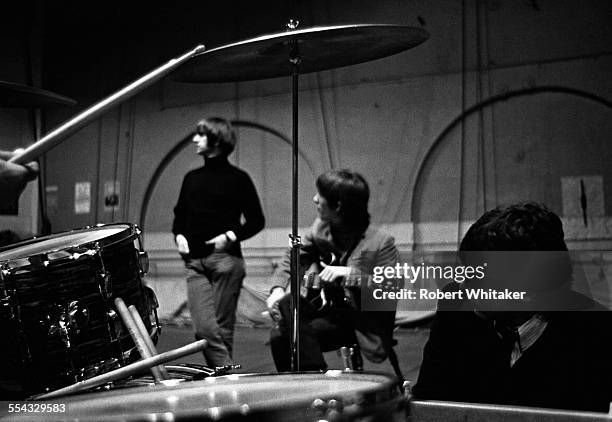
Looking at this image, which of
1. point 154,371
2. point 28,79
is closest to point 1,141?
point 28,79

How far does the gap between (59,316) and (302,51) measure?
1.15 meters

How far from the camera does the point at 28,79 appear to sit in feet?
19.2

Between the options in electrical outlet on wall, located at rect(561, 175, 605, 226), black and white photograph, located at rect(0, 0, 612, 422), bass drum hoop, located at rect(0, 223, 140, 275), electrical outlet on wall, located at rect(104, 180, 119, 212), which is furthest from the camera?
electrical outlet on wall, located at rect(104, 180, 119, 212)

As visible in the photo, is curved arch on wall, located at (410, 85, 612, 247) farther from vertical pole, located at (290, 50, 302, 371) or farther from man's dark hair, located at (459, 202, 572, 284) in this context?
man's dark hair, located at (459, 202, 572, 284)

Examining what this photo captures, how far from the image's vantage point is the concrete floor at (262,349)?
12.3 ft

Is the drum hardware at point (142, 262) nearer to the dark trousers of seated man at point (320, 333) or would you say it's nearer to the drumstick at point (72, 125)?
the drumstick at point (72, 125)

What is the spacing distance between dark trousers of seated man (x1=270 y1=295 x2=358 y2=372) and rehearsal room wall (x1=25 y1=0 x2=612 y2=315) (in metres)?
2.31

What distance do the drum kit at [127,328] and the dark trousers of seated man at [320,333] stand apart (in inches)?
13.6

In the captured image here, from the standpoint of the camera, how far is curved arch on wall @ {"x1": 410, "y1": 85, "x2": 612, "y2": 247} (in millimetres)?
4590

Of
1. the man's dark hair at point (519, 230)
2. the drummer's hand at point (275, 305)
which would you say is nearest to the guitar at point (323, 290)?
the drummer's hand at point (275, 305)

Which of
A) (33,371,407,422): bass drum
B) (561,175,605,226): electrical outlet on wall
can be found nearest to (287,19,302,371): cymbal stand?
(33,371,407,422): bass drum

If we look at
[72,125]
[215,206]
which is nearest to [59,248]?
[72,125]

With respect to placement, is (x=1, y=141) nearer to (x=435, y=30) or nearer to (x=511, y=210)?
(x=435, y=30)

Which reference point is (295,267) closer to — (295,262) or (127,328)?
(295,262)
